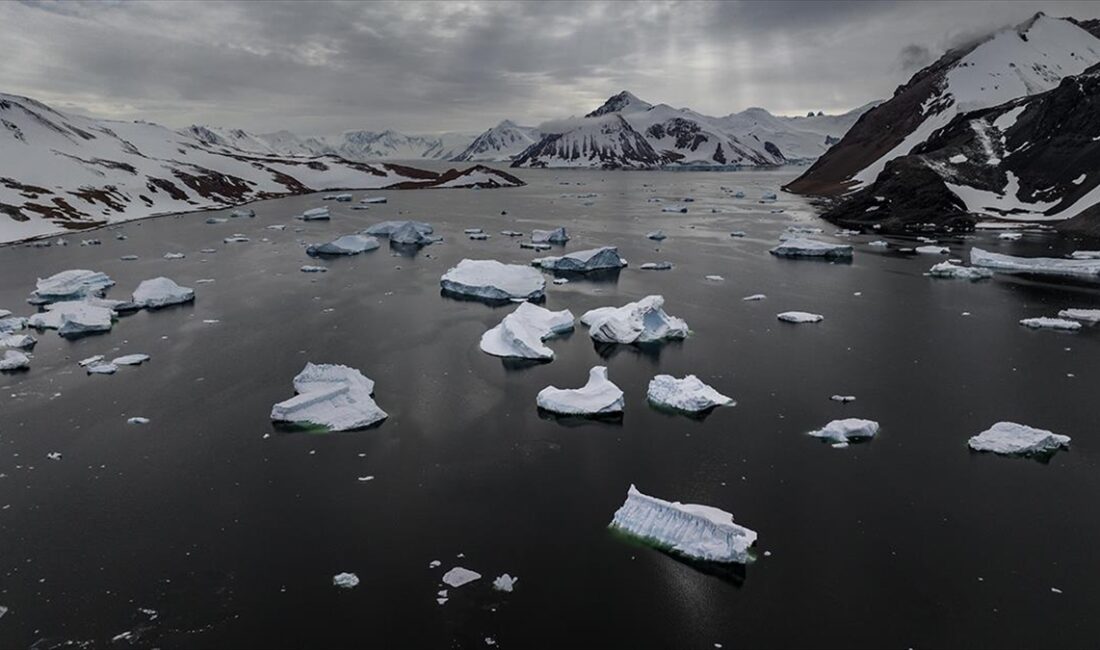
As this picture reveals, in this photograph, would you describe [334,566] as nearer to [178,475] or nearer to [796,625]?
[178,475]

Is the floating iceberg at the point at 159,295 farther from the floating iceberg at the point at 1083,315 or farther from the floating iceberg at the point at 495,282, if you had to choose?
the floating iceberg at the point at 1083,315

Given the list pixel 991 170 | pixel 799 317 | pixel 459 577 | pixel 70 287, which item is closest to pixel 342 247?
pixel 70 287

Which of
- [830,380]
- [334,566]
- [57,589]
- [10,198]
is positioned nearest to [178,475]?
[57,589]

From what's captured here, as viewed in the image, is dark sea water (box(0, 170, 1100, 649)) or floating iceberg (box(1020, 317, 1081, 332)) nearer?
dark sea water (box(0, 170, 1100, 649))

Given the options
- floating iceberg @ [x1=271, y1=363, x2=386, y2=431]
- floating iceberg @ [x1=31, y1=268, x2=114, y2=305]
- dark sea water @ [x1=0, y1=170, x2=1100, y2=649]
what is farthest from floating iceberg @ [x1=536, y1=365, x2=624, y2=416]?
floating iceberg @ [x1=31, y1=268, x2=114, y2=305]

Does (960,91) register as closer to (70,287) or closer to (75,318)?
(70,287)

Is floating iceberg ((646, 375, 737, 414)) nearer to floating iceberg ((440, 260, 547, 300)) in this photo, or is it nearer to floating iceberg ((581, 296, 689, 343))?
floating iceberg ((581, 296, 689, 343))

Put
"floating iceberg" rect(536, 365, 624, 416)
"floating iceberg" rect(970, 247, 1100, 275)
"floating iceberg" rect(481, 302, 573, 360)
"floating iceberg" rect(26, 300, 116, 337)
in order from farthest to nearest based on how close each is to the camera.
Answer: "floating iceberg" rect(970, 247, 1100, 275) < "floating iceberg" rect(26, 300, 116, 337) < "floating iceberg" rect(481, 302, 573, 360) < "floating iceberg" rect(536, 365, 624, 416)
